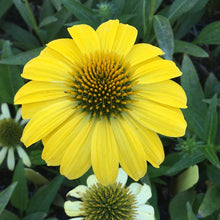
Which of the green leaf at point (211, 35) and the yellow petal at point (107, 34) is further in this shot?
the green leaf at point (211, 35)

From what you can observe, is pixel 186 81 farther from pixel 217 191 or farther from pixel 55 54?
pixel 55 54

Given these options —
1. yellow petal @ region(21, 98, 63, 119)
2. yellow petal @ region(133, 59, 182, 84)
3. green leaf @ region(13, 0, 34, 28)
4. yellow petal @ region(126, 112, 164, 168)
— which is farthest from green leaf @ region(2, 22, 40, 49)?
yellow petal @ region(126, 112, 164, 168)

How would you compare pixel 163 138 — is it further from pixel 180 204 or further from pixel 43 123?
pixel 43 123

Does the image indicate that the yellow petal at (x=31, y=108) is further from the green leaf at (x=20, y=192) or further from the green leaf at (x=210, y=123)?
the green leaf at (x=210, y=123)

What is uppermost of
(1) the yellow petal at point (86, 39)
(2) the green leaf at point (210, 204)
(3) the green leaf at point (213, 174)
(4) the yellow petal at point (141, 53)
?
(1) the yellow petal at point (86, 39)

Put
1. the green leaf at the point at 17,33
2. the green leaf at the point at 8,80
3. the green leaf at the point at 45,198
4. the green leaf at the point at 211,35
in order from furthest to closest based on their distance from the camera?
the green leaf at the point at 17,33
the green leaf at the point at 211,35
the green leaf at the point at 8,80
the green leaf at the point at 45,198

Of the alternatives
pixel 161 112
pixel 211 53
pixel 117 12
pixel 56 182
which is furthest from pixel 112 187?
pixel 211 53

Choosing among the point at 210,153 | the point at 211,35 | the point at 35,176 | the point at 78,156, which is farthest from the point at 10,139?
the point at 211,35

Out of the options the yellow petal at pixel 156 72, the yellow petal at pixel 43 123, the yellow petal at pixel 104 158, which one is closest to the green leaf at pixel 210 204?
the yellow petal at pixel 104 158

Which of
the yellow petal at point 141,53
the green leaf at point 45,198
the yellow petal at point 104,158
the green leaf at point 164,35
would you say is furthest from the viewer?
the green leaf at point 45,198
